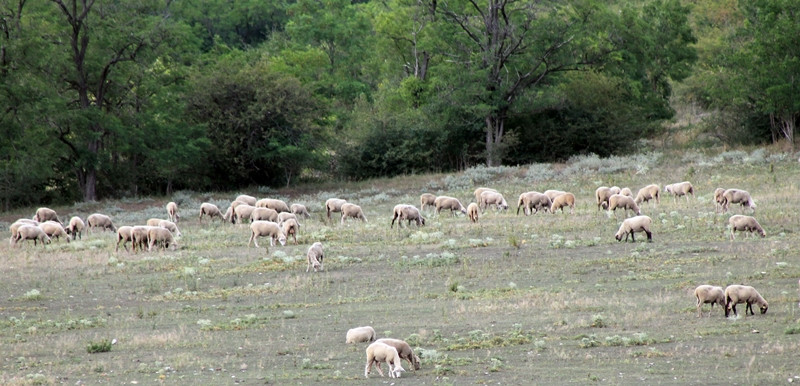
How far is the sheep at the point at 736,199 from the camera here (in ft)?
108

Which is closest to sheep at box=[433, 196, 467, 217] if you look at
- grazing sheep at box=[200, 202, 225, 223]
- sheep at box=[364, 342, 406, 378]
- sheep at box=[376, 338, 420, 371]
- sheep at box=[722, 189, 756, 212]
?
grazing sheep at box=[200, 202, 225, 223]

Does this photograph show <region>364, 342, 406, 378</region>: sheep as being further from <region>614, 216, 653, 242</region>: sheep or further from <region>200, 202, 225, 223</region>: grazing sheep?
<region>200, 202, 225, 223</region>: grazing sheep

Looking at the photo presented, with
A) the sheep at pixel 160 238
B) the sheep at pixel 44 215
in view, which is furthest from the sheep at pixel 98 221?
the sheep at pixel 160 238

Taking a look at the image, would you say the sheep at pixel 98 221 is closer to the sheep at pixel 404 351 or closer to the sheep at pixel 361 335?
the sheep at pixel 361 335

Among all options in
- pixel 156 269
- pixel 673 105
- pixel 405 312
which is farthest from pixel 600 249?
pixel 673 105

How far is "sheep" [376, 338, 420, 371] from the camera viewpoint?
1468 cm

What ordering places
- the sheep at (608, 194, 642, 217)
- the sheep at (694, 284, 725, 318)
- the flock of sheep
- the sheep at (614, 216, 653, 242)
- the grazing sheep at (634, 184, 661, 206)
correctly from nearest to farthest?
the sheep at (694, 284, 725, 318), the sheep at (614, 216, 653, 242), the flock of sheep, the sheep at (608, 194, 642, 217), the grazing sheep at (634, 184, 661, 206)

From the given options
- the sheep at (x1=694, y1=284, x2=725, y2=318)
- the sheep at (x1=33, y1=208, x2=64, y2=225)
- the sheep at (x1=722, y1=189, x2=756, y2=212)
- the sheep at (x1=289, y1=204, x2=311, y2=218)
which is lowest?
the sheep at (x1=694, y1=284, x2=725, y2=318)

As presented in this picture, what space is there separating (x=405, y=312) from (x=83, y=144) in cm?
3585

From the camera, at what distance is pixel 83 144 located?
169 feet

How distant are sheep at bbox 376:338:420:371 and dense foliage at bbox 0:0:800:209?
3624cm

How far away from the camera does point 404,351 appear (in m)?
14.7

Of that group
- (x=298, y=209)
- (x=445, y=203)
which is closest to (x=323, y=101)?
(x=298, y=209)

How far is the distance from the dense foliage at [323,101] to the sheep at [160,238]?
62.8 ft
